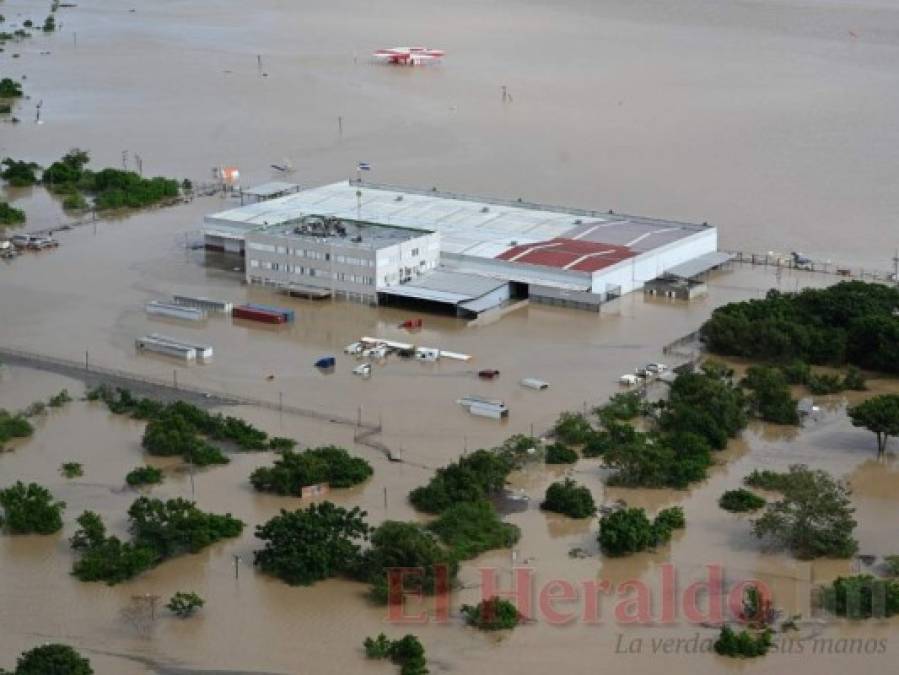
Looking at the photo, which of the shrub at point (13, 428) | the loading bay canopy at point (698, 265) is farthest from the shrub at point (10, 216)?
the loading bay canopy at point (698, 265)

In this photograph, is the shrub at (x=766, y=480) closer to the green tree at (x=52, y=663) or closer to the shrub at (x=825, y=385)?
the shrub at (x=825, y=385)

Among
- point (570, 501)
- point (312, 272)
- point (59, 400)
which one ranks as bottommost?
point (570, 501)

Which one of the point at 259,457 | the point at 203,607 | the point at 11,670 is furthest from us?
the point at 259,457

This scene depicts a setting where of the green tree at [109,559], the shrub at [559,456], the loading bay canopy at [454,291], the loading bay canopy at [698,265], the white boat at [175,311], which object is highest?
the loading bay canopy at [698,265]

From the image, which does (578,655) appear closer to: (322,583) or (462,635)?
(462,635)

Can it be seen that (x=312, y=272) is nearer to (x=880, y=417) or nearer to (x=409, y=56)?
(x=880, y=417)

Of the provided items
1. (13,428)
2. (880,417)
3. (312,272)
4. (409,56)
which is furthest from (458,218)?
(409,56)

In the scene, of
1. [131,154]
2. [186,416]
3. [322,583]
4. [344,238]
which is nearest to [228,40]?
[131,154]
